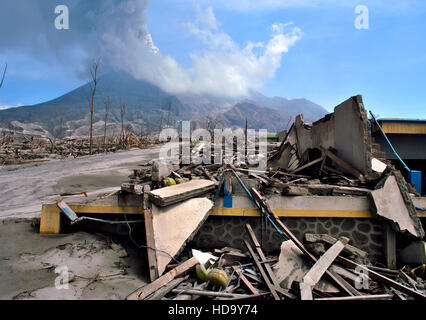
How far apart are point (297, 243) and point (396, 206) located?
2.41 metres

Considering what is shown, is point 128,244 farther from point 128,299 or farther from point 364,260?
point 364,260

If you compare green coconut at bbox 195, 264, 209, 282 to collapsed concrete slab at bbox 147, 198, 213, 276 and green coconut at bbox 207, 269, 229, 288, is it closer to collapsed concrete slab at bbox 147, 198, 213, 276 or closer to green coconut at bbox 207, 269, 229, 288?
green coconut at bbox 207, 269, 229, 288

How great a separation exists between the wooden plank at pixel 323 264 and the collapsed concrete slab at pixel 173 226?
206 cm

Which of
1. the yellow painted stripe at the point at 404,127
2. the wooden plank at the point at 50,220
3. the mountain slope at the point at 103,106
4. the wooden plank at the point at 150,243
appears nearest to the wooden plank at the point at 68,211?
the wooden plank at the point at 50,220

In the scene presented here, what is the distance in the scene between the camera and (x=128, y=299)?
3.37 metres

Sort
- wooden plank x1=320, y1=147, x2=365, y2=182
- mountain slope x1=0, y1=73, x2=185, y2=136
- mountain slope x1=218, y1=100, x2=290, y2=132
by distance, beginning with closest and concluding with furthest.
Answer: wooden plank x1=320, y1=147, x2=365, y2=182
mountain slope x1=0, y1=73, x2=185, y2=136
mountain slope x1=218, y1=100, x2=290, y2=132

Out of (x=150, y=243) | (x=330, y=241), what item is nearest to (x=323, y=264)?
(x=330, y=241)

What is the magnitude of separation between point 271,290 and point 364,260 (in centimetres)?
203

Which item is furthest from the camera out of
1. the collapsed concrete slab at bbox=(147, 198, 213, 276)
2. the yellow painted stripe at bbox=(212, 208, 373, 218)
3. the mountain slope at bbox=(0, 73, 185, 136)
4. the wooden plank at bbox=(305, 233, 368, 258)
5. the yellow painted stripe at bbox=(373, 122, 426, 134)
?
the mountain slope at bbox=(0, 73, 185, 136)

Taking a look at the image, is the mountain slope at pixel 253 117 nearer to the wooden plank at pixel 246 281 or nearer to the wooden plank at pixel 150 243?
the wooden plank at pixel 150 243

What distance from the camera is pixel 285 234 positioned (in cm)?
473

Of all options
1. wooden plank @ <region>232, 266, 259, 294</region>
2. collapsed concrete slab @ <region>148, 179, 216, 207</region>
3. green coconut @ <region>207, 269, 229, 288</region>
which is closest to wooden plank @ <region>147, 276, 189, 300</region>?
green coconut @ <region>207, 269, 229, 288</region>

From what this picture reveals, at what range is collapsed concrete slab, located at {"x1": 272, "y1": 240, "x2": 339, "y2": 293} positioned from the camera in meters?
3.96

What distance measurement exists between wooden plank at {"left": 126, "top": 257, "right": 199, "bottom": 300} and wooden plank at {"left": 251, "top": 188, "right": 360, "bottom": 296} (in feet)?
5.58
